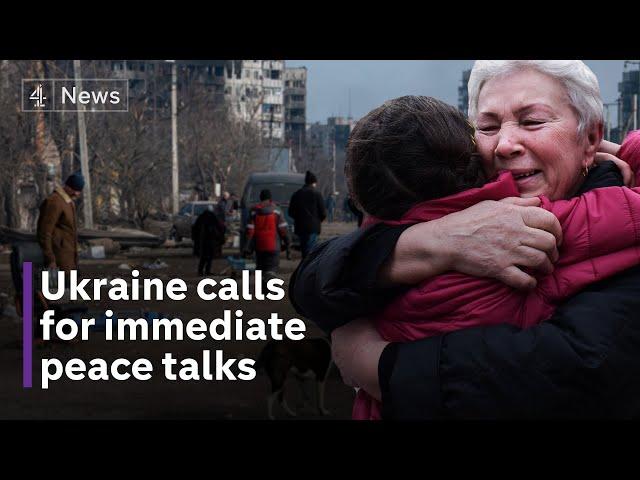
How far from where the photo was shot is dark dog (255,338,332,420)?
754 centimetres

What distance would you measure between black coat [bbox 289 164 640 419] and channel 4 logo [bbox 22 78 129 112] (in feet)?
9.09

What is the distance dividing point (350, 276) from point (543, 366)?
1.22 ft

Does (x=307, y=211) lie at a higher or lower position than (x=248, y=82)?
lower

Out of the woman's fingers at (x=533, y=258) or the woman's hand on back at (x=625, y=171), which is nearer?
the woman's fingers at (x=533, y=258)

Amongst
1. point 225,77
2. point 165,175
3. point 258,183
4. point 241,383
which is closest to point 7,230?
point 258,183

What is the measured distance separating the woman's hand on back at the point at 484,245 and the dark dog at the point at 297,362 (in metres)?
5.39

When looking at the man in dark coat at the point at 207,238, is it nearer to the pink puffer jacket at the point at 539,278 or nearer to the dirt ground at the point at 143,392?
the dirt ground at the point at 143,392

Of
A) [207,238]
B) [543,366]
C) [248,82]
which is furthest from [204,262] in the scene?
[248,82]

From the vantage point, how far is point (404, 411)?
214 centimetres

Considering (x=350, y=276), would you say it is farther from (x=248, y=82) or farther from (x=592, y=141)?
(x=248, y=82)

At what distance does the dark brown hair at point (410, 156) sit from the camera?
215 centimetres

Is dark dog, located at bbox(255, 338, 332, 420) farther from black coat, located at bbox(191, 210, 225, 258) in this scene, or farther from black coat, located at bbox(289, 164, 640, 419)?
black coat, located at bbox(191, 210, 225, 258)

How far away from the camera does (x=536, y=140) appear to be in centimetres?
221

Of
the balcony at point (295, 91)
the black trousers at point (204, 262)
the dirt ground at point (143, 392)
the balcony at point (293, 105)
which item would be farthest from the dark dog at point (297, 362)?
the balcony at point (295, 91)
